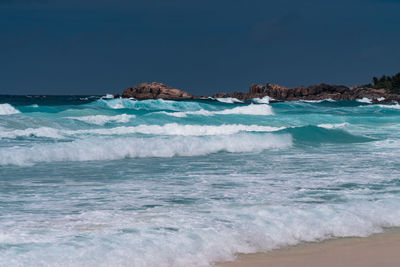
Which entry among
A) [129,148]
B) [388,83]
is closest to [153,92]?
[388,83]

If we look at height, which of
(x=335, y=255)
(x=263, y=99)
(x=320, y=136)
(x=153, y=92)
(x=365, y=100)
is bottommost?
(x=365, y=100)

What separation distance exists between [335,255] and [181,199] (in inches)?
101

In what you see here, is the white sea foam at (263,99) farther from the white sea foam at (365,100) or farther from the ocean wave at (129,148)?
the ocean wave at (129,148)

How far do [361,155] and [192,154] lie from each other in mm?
3599

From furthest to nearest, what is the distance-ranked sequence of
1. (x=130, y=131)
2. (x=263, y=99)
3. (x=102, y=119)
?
(x=263, y=99) → (x=102, y=119) → (x=130, y=131)

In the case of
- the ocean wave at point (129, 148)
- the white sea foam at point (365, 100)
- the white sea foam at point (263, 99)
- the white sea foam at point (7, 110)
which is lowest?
the white sea foam at point (365, 100)

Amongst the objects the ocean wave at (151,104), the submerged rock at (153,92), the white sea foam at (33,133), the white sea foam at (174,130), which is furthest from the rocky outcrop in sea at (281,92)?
the white sea foam at (33,133)

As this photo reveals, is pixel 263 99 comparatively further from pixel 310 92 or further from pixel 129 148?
pixel 129 148

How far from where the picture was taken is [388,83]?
90000mm

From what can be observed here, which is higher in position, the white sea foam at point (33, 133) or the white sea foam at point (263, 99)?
the white sea foam at point (33, 133)

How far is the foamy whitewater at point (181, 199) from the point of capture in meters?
4.92

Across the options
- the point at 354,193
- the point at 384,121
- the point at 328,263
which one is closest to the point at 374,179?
the point at 354,193

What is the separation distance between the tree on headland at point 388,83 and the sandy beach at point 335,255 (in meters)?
81.1

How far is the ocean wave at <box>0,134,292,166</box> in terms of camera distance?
1178 centimetres
